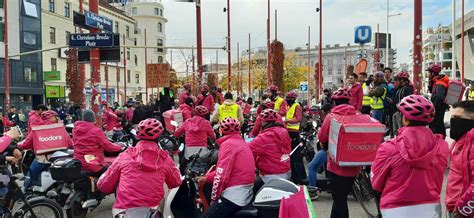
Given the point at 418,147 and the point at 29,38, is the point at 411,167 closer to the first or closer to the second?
the point at 418,147

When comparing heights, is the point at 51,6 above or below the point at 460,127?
above

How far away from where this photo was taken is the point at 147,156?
4.98 meters

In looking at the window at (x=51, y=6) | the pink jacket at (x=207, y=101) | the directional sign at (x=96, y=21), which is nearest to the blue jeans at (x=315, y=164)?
the pink jacket at (x=207, y=101)

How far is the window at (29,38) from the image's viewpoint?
41156mm

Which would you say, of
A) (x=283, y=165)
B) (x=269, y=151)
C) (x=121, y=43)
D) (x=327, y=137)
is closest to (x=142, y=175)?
(x=269, y=151)

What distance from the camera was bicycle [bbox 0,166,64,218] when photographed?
646cm

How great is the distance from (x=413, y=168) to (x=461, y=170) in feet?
1.28

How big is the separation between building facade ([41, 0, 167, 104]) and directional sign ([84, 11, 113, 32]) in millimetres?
8284

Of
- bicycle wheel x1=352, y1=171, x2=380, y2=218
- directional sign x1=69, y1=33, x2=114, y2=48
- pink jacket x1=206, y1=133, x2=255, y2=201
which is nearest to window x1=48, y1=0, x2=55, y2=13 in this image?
directional sign x1=69, y1=33, x2=114, y2=48

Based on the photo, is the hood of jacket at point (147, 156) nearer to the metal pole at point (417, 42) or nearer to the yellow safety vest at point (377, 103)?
the metal pole at point (417, 42)

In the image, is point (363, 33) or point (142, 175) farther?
point (363, 33)

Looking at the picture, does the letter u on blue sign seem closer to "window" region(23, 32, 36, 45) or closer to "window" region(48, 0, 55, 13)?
"window" region(23, 32, 36, 45)

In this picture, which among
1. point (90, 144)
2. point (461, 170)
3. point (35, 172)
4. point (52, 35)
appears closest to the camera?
point (461, 170)

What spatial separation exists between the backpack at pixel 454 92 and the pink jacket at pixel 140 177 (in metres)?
6.02
